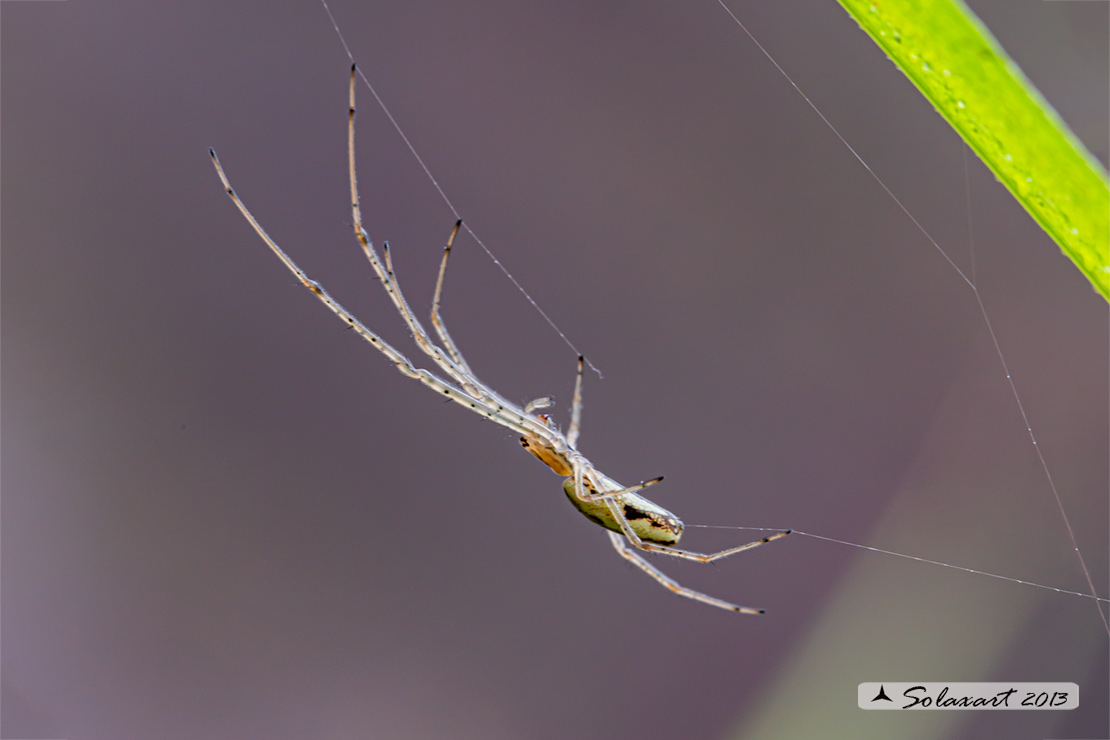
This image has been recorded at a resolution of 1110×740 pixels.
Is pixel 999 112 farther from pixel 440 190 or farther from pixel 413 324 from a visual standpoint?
pixel 440 190

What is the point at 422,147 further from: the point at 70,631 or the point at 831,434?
the point at 70,631

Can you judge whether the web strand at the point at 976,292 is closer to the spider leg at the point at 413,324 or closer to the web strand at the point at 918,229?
the web strand at the point at 918,229

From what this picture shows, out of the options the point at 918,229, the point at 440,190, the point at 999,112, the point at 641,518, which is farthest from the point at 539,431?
the point at 918,229

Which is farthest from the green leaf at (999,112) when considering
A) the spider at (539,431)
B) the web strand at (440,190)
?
the web strand at (440,190)

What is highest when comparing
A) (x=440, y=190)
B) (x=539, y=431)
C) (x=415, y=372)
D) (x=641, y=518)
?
(x=440, y=190)

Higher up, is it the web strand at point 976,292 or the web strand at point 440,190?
the web strand at point 440,190

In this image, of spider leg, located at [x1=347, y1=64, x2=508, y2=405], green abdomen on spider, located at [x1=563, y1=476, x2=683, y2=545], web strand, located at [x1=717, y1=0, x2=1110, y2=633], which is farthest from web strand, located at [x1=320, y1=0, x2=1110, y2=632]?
green abdomen on spider, located at [x1=563, y1=476, x2=683, y2=545]

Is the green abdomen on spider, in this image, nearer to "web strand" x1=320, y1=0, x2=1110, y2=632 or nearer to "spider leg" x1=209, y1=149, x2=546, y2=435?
"spider leg" x1=209, y1=149, x2=546, y2=435

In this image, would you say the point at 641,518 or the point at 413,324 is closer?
the point at 641,518

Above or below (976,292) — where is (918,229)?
above
